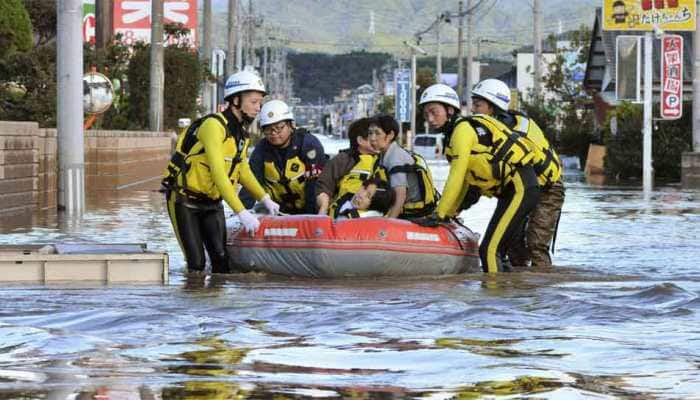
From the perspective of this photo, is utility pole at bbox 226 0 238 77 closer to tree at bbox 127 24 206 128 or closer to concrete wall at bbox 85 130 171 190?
tree at bbox 127 24 206 128

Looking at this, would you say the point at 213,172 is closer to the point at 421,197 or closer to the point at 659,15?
the point at 421,197

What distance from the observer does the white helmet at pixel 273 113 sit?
1514cm

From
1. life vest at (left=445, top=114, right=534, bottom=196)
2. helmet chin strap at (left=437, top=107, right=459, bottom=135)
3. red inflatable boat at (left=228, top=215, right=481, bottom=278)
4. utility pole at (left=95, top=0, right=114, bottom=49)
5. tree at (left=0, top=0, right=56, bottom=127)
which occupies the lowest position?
red inflatable boat at (left=228, top=215, right=481, bottom=278)

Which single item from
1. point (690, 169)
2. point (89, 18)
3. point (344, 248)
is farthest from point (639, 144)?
point (344, 248)

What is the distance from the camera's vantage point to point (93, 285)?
13.4 m

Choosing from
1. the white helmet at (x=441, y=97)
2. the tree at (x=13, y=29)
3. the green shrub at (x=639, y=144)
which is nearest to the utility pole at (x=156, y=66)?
the tree at (x=13, y=29)

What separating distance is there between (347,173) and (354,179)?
0.09 meters

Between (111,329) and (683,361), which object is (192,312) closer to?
(111,329)

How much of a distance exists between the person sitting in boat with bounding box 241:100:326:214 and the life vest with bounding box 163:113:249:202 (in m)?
0.98

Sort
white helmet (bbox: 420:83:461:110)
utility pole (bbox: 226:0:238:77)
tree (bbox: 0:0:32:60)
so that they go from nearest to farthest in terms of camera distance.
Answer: white helmet (bbox: 420:83:461:110), tree (bbox: 0:0:32:60), utility pole (bbox: 226:0:238:77)

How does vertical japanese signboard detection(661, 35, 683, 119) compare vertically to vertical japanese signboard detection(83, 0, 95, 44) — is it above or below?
below

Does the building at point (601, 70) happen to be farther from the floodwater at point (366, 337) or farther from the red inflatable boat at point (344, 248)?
the floodwater at point (366, 337)

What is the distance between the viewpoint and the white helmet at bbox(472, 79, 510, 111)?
14969 mm

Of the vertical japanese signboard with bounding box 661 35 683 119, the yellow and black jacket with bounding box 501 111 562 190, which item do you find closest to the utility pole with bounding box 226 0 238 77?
the vertical japanese signboard with bounding box 661 35 683 119
